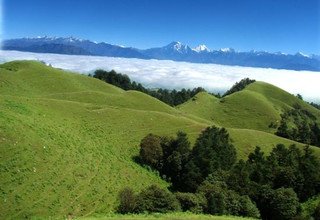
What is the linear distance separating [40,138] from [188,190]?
22264 millimetres

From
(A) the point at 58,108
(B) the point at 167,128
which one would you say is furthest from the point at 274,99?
(A) the point at 58,108

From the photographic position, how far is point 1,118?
58.7m

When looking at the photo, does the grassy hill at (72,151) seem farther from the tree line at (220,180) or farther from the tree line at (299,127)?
the tree line at (299,127)

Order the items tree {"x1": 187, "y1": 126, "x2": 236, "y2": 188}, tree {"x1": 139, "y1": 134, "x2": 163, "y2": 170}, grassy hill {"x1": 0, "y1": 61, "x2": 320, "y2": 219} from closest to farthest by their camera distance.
Result: 1. grassy hill {"x1": 0, "y1": 61, "x2": 320, "y2": 219}
2. tree {"x1": 187, "y1": 126, "x2": 236, "y2": 188}
3. tree {"x1": 139, "y1": 134, "x2": 163, "y2": 170}

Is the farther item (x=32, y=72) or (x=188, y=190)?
(x=32, y=72)

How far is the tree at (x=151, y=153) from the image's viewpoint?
2702 inches

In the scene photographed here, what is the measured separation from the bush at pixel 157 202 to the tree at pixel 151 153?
869 inches

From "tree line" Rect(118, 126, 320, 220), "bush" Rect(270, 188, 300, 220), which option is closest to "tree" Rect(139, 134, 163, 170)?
"tree line" Rect(118, 126, 320, 220)

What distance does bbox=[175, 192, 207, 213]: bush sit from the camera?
1861 inches

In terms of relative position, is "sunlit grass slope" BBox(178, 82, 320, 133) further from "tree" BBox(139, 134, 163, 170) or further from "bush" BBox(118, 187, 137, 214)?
"bush" BBox(118, 187, 137, 214)

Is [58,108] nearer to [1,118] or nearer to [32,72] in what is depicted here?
[1,118]

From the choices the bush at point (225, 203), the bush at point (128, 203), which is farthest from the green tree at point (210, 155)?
the bush at point (128, 203)

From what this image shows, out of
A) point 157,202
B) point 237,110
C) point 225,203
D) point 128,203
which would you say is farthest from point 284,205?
point 237,110

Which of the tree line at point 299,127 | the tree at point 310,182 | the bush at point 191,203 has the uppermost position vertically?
the bush at point 191,203
